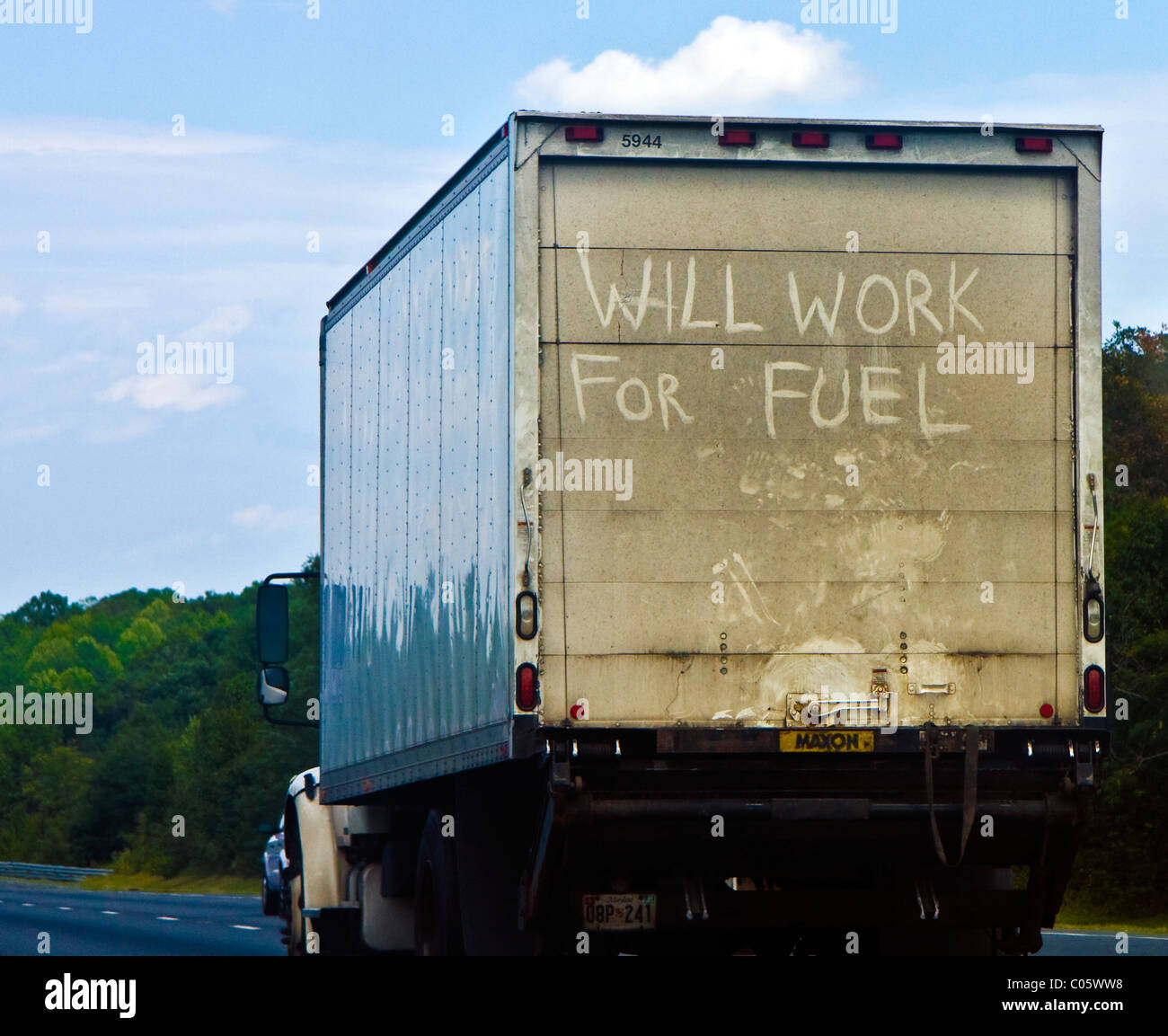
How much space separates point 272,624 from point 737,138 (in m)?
7.02

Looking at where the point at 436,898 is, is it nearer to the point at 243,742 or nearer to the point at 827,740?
the point at 827,740

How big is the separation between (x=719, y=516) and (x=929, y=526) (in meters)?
1.02

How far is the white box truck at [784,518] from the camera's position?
1048cm

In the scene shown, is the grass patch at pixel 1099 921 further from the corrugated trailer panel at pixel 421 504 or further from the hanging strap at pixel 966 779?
the hanging strap at pixel 966 779

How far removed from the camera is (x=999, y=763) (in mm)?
10734

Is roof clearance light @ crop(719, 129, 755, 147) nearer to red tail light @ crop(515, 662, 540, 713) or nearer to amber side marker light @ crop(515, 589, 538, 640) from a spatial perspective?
amber side marker light @ crop(515, 589, 538, 640)

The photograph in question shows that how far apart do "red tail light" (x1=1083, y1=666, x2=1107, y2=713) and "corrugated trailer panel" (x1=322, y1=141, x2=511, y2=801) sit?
2.79m


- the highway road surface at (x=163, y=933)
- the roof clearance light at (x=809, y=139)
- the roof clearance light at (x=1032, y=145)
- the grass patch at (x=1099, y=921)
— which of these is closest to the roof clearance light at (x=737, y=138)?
the roof clearance light at (x=809, y=139)

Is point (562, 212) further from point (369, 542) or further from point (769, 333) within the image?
point (369, 542)

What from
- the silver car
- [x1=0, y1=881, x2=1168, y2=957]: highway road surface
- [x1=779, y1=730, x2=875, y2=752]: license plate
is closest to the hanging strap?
[x1=779, y1=730, x2=875, y2=752]: license plate

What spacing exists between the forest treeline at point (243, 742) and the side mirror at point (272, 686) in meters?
6.26
